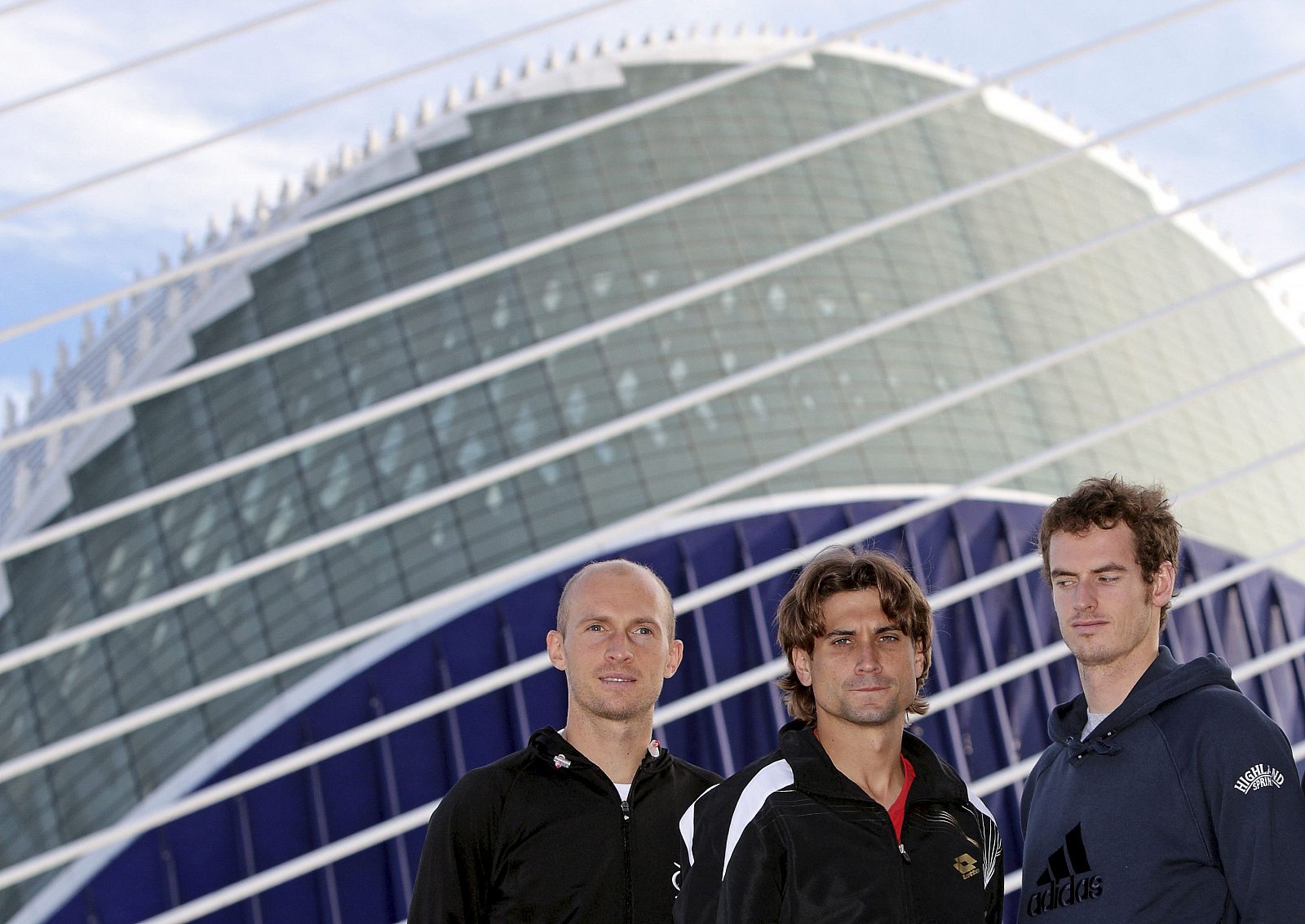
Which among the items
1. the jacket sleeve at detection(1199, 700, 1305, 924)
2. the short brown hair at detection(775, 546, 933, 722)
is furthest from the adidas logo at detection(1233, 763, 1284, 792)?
the short brown hair at detection(775, 546, 933, 722)

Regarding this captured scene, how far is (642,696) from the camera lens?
2445 millimetres

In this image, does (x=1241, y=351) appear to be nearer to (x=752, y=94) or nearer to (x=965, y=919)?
(x=752, y=94)

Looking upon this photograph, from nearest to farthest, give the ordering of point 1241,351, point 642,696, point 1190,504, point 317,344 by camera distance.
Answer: point 642,696, point 317,344, point 1190,504, point 1241,351

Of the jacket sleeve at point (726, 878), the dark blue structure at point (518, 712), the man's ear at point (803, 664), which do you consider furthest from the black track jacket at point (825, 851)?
the dark blue structure at point (518, 712)

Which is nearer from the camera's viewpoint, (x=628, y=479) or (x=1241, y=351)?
(x=628, y=479)

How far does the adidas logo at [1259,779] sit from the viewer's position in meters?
2.00

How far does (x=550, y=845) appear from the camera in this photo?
2.39 meters

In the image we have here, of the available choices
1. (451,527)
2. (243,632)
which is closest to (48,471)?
(243,632)

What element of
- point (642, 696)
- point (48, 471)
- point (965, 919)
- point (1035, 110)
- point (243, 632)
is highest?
point (1035, 110)

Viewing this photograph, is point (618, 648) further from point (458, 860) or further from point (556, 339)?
point (556, 339)

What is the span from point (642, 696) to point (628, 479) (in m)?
22.0

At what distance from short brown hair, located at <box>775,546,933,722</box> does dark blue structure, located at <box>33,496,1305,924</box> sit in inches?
713

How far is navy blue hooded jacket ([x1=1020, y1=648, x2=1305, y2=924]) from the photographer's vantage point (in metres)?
1.97

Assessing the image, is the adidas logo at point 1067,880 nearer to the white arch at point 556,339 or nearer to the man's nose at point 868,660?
the man's nose at point 868,660
